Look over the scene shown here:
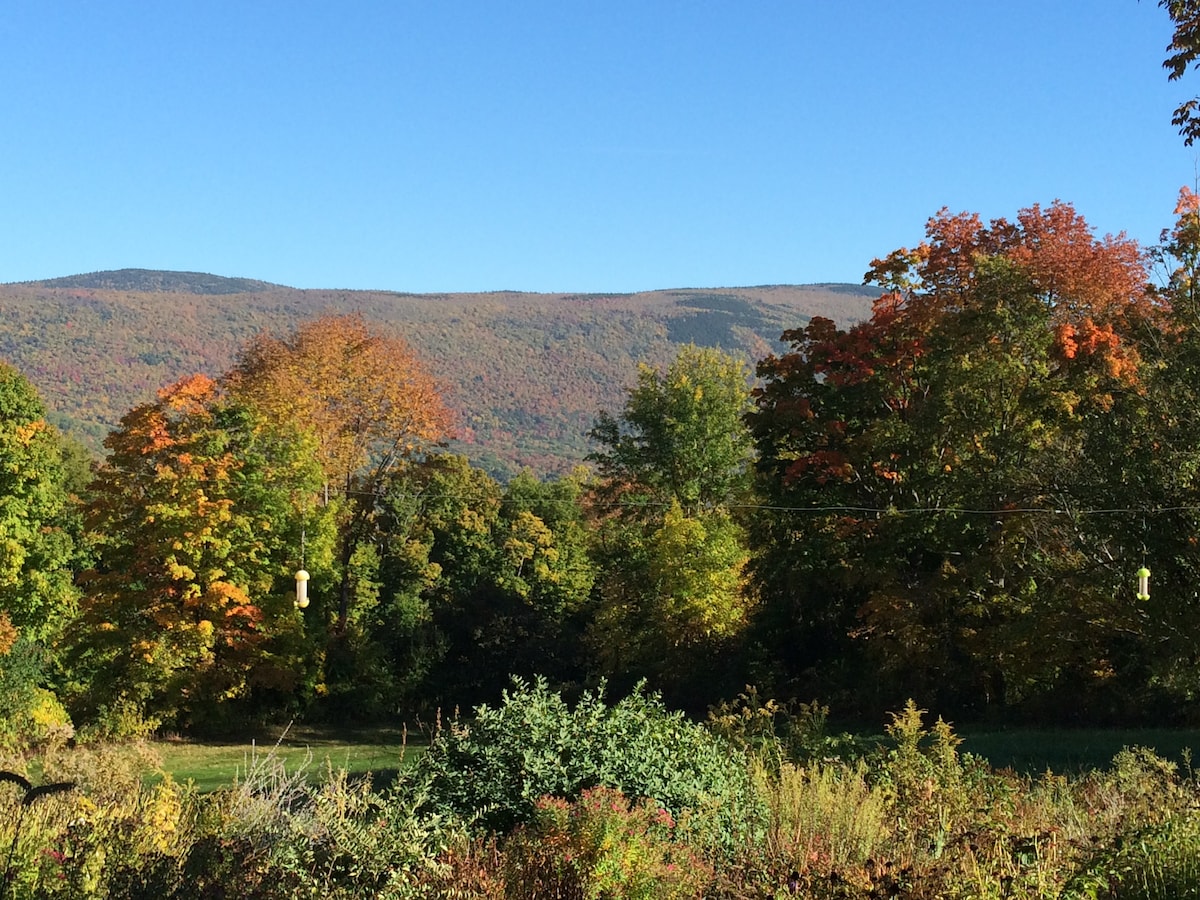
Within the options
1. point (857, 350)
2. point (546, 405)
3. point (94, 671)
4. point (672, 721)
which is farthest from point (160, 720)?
point (546, 405)

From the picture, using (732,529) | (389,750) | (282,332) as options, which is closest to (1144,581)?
(389,750)

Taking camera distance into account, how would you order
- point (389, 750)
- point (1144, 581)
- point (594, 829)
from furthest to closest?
point (389, 750), point (1144, 581), point (594, 829)

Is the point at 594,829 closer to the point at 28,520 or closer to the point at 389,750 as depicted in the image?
the point at 389,750

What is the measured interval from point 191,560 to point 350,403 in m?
8.70

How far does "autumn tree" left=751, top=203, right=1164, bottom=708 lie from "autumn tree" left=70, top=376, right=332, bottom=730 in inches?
480

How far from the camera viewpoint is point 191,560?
90.4 feet

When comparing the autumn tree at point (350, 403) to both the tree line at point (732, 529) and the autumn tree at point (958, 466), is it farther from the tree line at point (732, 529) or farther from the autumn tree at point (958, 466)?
the autumn tree at point (958, 466)

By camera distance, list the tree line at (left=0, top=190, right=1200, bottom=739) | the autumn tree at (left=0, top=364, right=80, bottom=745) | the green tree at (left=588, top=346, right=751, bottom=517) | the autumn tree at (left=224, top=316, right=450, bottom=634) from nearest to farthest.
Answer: the tree line at (left=0, top=190, right=1200, bottom=739) → the autumn tree at (left=0, top=364, right=80, bottom=745) → the autumn tree at (left=224, top=316, right=450, bottom=634) → the green tree at (left=588, top=346, right=751, bottom=517)

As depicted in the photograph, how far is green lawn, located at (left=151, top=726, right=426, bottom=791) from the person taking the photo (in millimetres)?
21438

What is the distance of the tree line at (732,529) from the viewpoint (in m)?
19.0

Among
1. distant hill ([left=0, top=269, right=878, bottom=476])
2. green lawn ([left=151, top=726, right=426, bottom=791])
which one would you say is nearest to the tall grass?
green lawn ([left=151, top=726, right=426, bottom=791])

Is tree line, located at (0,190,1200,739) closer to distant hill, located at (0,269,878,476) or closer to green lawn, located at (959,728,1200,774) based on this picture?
green lawn, located at (959,728,1200,774)

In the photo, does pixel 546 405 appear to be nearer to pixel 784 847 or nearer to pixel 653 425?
pixel 653 425

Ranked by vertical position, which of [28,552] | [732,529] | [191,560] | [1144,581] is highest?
[1144,581]
